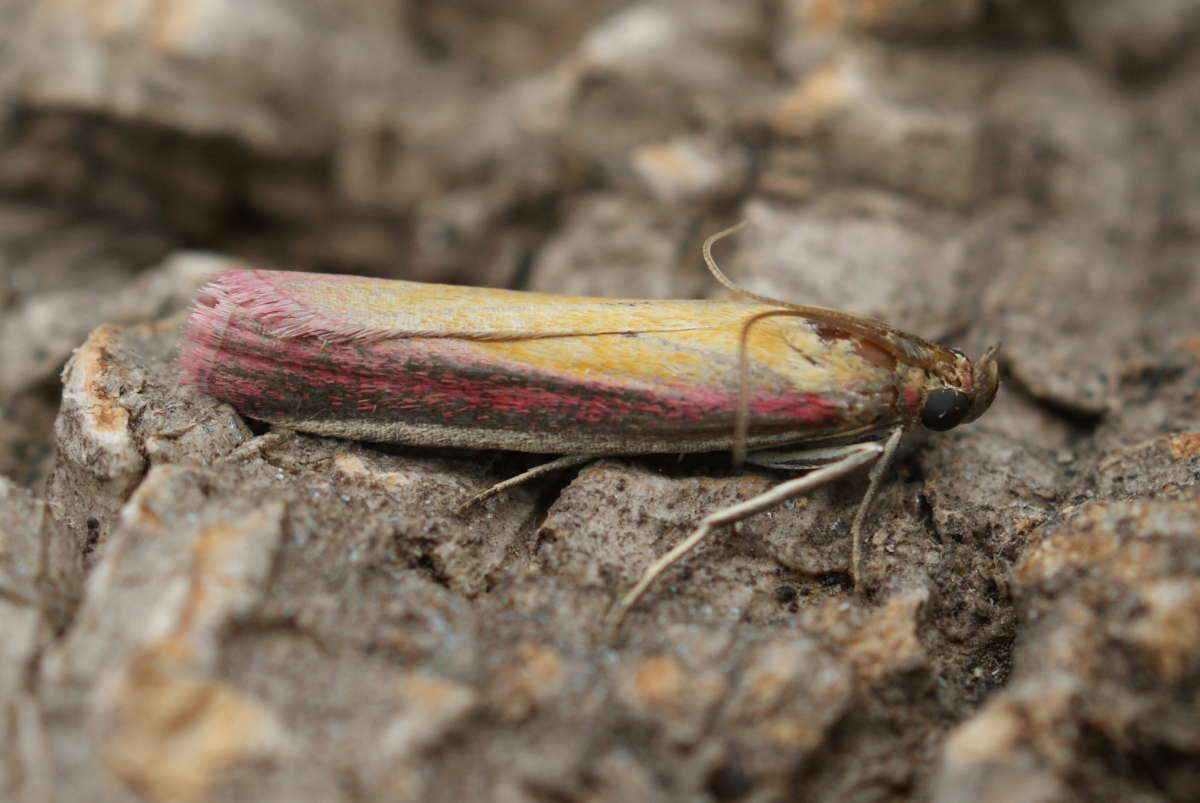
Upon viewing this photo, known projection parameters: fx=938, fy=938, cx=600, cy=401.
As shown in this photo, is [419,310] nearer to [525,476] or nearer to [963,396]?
[525,476]

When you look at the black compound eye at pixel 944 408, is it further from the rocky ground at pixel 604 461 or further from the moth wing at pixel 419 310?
the moth wing at pixel 419 310

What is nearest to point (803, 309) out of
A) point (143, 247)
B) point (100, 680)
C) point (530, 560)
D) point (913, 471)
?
point (913, 471)

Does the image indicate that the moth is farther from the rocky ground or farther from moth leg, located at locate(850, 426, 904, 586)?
the rocky ground

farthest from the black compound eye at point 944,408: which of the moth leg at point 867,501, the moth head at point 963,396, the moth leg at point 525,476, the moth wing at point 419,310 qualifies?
the moth leg at point 525,476

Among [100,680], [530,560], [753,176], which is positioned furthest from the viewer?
[753,176]

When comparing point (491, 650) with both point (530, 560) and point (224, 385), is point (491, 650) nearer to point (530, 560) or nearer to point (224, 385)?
point (530, 560)

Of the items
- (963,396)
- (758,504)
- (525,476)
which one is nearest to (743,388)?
(758,504)
